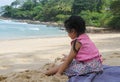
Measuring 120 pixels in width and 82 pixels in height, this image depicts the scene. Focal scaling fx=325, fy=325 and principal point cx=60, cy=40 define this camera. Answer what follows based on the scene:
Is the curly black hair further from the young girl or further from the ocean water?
the ocean water

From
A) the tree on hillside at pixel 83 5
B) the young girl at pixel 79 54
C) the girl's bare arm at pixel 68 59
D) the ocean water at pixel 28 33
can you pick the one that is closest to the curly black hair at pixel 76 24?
the young girl at pixel 79 54

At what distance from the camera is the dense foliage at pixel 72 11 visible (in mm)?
34662

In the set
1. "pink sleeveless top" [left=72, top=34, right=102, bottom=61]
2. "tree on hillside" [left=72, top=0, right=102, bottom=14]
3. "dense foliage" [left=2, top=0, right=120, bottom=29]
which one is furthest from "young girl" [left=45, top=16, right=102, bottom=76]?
"tree on hillside" [left=72, top=0, right=102, bottom=14]

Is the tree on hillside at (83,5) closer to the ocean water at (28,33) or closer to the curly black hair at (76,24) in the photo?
the ocean water at (28,33)

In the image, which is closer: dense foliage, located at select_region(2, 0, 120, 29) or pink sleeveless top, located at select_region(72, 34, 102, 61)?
pink sleeveless top, located at select_region(72, 34, 102, 61)

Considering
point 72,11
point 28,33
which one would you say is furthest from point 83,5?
point 28,33

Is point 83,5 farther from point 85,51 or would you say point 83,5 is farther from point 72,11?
point 85,51

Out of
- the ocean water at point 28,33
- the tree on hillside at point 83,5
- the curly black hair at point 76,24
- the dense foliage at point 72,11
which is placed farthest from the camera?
the tree on hillside at point 83,5

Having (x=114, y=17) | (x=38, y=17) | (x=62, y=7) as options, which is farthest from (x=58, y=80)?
(x=38, y=17)

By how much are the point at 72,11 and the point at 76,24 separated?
61.8m

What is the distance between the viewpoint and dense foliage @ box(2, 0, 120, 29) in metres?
34.7

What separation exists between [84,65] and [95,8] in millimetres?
59203

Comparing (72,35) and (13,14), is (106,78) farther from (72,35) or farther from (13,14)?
(13,14)

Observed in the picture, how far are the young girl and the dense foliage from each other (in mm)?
27140
